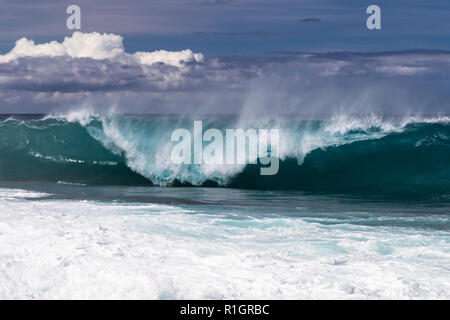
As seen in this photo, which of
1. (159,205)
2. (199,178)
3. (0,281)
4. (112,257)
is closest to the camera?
(0,281)

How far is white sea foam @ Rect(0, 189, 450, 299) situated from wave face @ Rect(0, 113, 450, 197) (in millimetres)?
7870

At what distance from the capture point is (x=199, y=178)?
779 inches

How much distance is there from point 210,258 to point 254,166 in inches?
488

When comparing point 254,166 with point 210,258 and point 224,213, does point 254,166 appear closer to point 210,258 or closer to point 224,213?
point 224,213

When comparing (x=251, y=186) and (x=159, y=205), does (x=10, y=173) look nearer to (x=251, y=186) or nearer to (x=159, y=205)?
(x=251, y=186)

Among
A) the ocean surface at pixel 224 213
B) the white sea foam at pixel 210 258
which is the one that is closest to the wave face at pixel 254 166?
the ocean surface at pixel 224 213

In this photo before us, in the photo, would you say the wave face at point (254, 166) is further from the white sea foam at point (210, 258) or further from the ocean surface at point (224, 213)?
the white sea foam at point (210, 258)

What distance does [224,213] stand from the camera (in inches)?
473

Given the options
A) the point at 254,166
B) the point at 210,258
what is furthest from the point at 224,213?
the point at 254,166

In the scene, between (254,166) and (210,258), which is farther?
(254,166)

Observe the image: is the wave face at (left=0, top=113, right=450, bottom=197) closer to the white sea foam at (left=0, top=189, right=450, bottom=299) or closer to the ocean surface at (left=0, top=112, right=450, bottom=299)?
the ocean surface at (left=0, top=112, right=450, bottom=299)

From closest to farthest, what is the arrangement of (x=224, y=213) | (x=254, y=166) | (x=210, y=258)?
(x=210, y=258) → (x=224, y=213) → (x=254, y=166)
